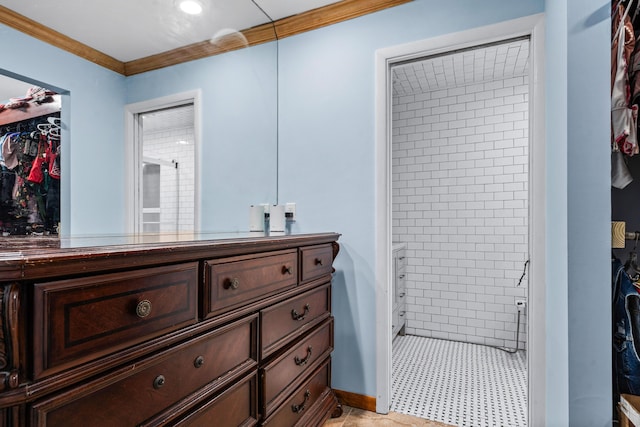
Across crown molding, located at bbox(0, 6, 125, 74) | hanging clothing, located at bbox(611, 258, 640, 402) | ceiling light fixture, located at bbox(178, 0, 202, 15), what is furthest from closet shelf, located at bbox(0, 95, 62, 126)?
hanging clothing, located at bbox(611, 258, 640, 402)

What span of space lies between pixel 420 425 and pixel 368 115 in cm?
178

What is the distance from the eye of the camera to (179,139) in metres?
1.59

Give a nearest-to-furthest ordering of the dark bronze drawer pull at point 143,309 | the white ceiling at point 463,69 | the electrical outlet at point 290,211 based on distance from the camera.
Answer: the dark bronze drawer pull at point 143,309 → the electrical outlet at point 290,211 → the white ceiling at point 463,69

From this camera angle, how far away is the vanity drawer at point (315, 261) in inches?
63.3

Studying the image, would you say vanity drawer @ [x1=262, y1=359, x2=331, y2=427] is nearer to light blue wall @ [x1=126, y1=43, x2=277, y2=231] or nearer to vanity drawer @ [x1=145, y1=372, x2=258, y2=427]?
vanity drawer @ [x1=145, y1=372, x2=258, y2=427]

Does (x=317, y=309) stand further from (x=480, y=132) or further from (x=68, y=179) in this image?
(x=480, y=132)

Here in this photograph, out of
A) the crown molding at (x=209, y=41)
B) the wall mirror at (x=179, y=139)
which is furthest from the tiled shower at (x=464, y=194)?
the wall mirror at (x=179, y=139)

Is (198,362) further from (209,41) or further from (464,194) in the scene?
(464,194)

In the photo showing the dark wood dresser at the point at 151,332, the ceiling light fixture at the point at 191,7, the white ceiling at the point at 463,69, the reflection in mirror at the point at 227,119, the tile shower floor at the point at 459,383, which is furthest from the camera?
the white ceiling at the point at 463,69

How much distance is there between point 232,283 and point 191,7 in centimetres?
143

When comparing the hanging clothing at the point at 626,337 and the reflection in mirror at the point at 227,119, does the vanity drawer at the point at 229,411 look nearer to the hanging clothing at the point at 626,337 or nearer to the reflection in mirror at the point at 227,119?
the reflection in mirror at the point at 227,119

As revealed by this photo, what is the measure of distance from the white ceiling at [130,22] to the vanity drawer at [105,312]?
0.83 metres

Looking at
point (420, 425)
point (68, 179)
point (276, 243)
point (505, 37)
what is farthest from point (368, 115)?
point (420, 425)

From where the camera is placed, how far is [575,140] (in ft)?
3.65
